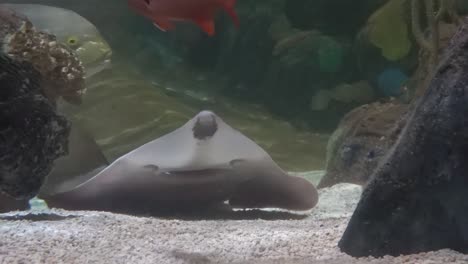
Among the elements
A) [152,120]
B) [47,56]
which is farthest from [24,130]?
[152,120]

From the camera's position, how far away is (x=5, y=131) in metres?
2.66

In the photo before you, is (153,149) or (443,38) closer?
(153,149)

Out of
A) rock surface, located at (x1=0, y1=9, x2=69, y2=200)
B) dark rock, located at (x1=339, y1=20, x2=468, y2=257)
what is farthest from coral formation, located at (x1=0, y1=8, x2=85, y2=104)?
dark rock, located at (x1=339, y1=20, x2=468, y2=257)

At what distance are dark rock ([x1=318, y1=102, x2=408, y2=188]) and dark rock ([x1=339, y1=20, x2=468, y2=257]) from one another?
2380 mm

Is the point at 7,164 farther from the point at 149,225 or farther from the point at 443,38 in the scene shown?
the point at 443,38

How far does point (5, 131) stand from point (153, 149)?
4.35ft

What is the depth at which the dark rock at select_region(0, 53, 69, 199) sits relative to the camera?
2.69 meters

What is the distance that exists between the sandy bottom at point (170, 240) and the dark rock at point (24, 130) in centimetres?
32

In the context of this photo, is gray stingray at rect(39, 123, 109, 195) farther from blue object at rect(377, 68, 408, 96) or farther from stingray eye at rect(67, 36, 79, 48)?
blue object at rect(377, 68, 408, 96)

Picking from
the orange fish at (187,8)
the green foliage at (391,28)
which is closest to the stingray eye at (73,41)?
the orange fish at (187,8)

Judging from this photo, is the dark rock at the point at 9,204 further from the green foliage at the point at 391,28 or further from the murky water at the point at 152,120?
the green foliage at the point at 391,28

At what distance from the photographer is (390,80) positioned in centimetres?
855

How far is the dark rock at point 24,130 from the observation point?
2689 millimetres

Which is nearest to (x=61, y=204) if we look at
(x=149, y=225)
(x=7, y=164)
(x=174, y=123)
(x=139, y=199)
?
(x=139, y=199)
